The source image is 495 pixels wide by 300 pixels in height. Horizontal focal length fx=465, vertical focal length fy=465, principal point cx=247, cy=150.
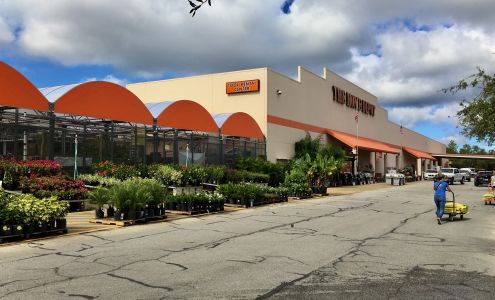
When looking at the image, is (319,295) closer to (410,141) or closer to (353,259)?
(353,259)

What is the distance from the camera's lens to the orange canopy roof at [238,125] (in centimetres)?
3054

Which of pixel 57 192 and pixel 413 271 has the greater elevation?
pixel 57 192

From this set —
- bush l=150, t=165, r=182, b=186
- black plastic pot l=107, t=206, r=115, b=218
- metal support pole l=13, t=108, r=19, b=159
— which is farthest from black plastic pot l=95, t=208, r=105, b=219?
bush l=150, t=165, r=182, b=186

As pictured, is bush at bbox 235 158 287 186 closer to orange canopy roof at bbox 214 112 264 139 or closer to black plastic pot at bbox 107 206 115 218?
orange canopy roof at bbox 214 112 264 139

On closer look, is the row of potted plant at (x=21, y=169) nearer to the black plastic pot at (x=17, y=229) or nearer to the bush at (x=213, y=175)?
the black plastic pot at (x=17, y=229)

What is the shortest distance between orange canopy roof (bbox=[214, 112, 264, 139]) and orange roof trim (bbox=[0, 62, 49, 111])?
43.4ft

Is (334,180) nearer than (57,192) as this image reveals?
No

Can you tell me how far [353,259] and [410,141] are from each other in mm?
81782

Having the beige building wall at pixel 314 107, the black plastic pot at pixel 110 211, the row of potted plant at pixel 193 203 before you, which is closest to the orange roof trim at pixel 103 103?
the row of potted plant at pixel 193 203

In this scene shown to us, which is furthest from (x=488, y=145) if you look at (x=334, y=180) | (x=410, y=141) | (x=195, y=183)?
(x=410, y=141)

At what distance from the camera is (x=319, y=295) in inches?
238

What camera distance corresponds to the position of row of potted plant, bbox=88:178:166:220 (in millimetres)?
13562

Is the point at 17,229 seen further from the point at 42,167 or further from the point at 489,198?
the point at 489,198

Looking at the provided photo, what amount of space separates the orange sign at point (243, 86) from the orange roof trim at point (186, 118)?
6719mm
